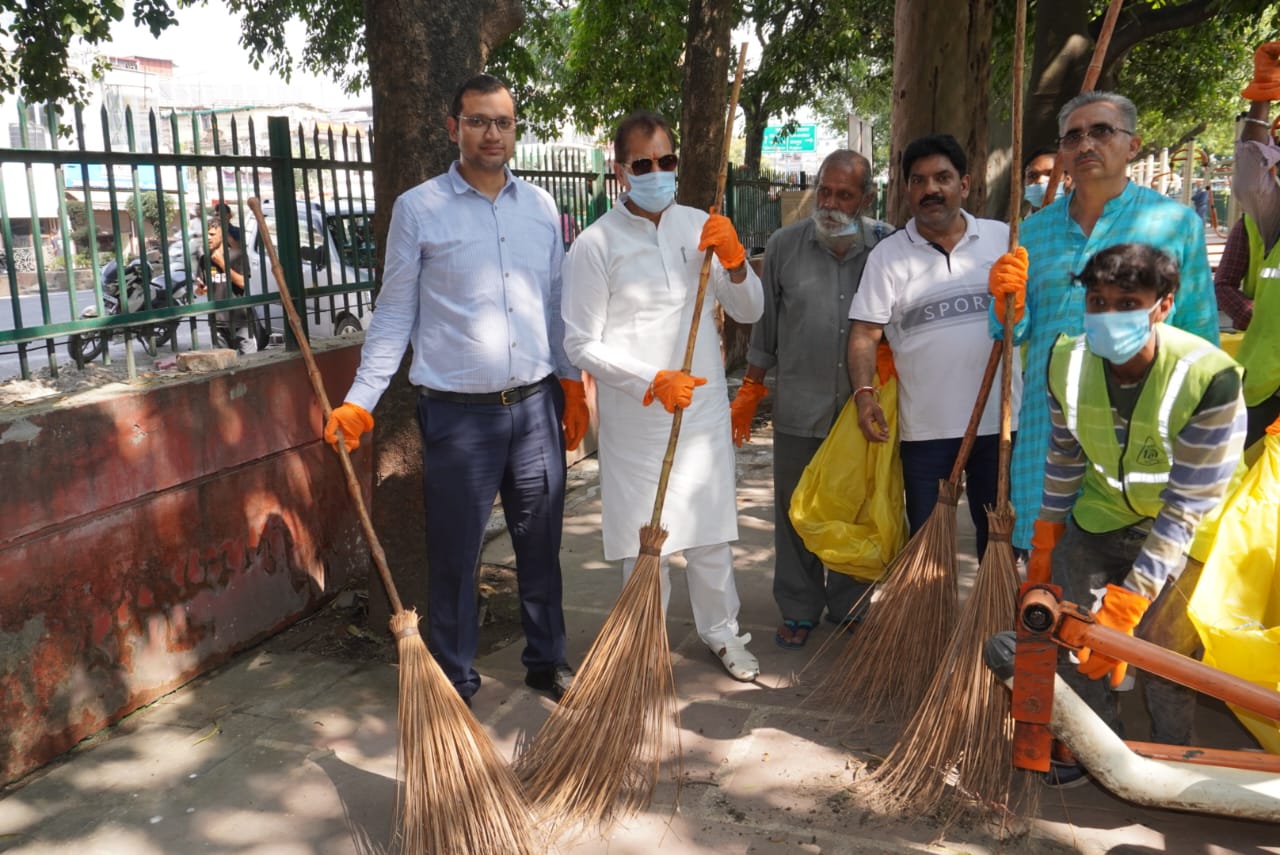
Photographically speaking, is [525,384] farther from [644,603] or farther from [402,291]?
[644,603]

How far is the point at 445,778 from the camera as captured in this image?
2764 millimetres

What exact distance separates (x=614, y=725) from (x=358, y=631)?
62.5 inches

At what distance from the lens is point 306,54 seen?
16.1 meters

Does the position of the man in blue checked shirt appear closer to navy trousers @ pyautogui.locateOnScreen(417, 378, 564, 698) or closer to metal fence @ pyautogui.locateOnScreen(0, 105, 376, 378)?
navy trousers @ pyautogui.locateOnScreen(417, 378, 564, 698)

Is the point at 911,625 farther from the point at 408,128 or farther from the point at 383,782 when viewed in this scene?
the point at 408,128

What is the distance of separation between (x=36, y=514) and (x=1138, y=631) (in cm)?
321

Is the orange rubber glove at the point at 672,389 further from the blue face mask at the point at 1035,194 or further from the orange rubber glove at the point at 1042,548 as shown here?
the blue face mask at the point at 1035,194

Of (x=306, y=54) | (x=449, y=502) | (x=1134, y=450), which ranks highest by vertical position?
(x=306, y=54)

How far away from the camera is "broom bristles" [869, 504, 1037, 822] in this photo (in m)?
2.92

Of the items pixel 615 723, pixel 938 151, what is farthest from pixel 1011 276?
pixel 615 723

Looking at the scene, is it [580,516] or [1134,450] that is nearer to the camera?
[1134,450]

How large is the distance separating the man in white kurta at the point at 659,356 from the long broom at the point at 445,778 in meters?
0.96

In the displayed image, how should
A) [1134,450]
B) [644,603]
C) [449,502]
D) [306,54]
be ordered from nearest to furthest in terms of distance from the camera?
[1134,450] < [644,603] < [449,502] < [306,54]

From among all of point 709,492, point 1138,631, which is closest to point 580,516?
point 709,492
